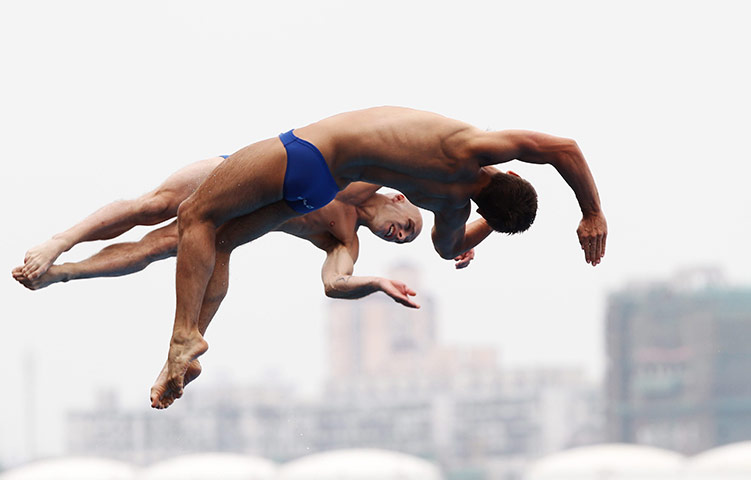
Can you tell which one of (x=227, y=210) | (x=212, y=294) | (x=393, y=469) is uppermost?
(x=227, y=210)

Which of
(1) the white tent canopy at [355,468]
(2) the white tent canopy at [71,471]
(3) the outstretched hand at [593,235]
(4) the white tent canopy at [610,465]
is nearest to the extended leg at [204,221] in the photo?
(3) the outstretched hand at [593,235]

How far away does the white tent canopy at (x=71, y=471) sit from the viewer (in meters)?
22.2

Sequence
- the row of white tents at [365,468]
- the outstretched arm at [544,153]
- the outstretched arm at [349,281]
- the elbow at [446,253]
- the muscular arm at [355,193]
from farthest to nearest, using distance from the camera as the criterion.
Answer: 1. the row of white tents at [365,468]
2. the muscular arm at [355,193]
3. the elbow at [446,253]
4. the outstretched arm at [349,281]
5. the outstretched arm at [544,153]

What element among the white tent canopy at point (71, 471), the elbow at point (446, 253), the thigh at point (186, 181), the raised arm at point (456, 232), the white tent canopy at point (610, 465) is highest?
the thigh at point (186, 181)

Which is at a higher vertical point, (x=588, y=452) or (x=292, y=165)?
(x=292, y=165)

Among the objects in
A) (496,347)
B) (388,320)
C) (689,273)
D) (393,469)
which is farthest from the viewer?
(496,347)

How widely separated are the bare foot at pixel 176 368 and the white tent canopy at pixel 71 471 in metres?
16.1

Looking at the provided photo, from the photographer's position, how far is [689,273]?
66375 mm

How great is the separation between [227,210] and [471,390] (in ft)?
226

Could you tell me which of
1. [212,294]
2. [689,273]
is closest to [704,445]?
[689,273]

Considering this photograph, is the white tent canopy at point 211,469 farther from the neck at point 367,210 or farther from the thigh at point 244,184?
the thigh at point 244,184

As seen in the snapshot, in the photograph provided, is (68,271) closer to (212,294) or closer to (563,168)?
(212,294)

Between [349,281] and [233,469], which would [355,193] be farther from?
[233,469]

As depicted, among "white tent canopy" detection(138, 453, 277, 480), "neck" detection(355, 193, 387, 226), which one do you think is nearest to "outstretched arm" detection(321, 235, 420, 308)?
"neck" detection(355, 193, 387, 226)
